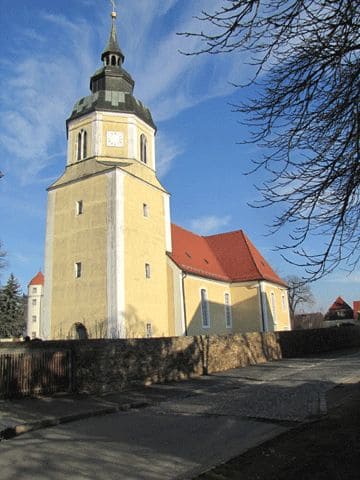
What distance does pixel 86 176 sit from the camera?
26250 millimetres

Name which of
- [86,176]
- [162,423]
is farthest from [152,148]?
[162,423]

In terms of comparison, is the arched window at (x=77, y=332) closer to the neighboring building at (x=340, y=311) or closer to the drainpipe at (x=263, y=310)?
the drainpipe at (x=263, y=310)

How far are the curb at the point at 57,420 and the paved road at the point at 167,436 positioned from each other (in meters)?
0.37

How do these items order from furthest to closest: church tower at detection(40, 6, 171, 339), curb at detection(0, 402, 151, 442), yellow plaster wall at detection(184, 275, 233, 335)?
yellow plaster wall at detection(184, 275, 233, 335), church tower at detection(40, 6, 171, 339), curb at detection(0, 402, 151, 442)

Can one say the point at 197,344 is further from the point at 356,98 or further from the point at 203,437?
the point at 356,98

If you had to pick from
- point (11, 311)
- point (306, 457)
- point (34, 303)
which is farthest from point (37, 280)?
point (306, 457)

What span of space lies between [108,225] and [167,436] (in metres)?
17.3

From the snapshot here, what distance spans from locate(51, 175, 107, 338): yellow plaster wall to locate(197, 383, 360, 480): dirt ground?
16655 mm

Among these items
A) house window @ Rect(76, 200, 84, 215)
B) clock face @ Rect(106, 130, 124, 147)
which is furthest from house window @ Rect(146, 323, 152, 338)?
clock face @ Rect(106, 130, 124, 147)

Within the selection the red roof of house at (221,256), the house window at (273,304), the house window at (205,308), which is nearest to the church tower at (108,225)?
the red roof of house at (221,256)

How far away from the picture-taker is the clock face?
2688cm

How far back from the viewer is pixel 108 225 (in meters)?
24.5

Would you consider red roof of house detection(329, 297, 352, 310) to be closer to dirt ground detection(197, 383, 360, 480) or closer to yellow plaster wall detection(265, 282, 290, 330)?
yellow plaster wall detection(265, 282, 290, 330)

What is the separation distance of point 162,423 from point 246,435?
7.43 feet
